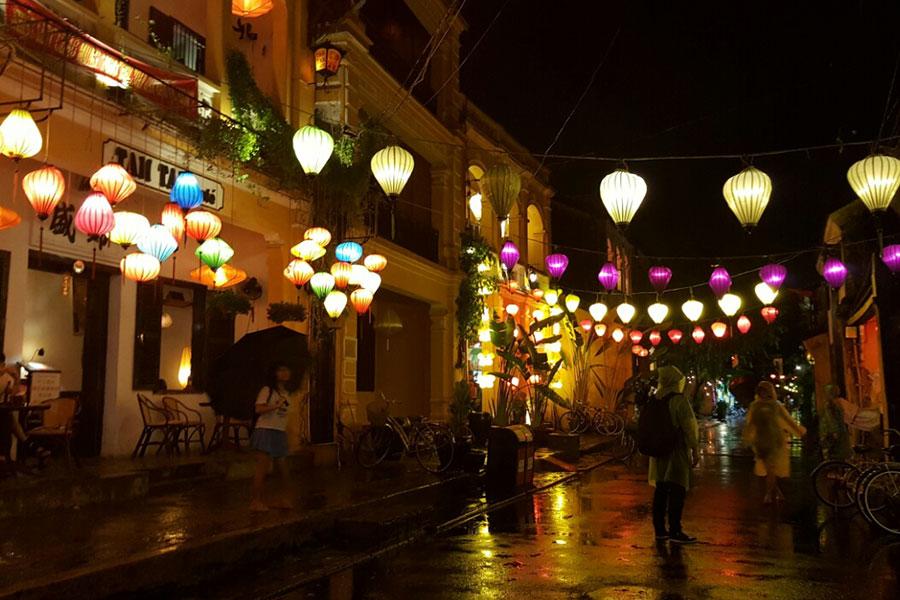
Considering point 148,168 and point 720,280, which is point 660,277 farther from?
point 148,168

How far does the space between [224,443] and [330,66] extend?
7350 millimetres

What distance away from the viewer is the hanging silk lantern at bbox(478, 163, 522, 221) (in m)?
10.7

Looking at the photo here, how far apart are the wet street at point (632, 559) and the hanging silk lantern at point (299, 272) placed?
5012 millimetres

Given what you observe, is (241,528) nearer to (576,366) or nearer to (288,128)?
(288,128)

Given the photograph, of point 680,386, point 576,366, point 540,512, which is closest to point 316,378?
point 540,512

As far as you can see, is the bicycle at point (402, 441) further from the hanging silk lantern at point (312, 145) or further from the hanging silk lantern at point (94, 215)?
the hanging silk lantern at point (94, 215)

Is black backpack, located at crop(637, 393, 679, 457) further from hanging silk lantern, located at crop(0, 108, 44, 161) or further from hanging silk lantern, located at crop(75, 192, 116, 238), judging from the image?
hanging silk lantern, located at crop(0, 108, 44, 161)

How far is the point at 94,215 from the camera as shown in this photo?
28.3ft

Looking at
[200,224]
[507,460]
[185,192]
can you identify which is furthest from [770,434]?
[185,192]

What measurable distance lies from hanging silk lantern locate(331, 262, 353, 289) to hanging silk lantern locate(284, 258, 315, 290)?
51 centimetres

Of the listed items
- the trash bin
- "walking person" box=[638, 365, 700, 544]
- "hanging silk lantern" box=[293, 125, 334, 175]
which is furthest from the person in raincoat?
"hanging silk lantern" box=[293, 125, 334, 175]

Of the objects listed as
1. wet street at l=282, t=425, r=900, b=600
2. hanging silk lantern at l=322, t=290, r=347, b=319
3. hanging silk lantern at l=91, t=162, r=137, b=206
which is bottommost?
wet street at l=282, t=425, r=900, b=600

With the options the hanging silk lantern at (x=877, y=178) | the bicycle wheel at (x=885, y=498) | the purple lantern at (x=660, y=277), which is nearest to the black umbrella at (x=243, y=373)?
the bicycle wheel at (x=885, y=498)

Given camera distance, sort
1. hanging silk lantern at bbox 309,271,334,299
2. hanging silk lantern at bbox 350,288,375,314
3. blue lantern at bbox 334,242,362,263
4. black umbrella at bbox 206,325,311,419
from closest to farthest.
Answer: black umbrella at bbox 206,325,311,419 < hanging silk lantern at bbox 309,271,334,299 < blue lantern at bbox 334,242,362,263 < hanging silk lantern at bbox 350,288,375,314
